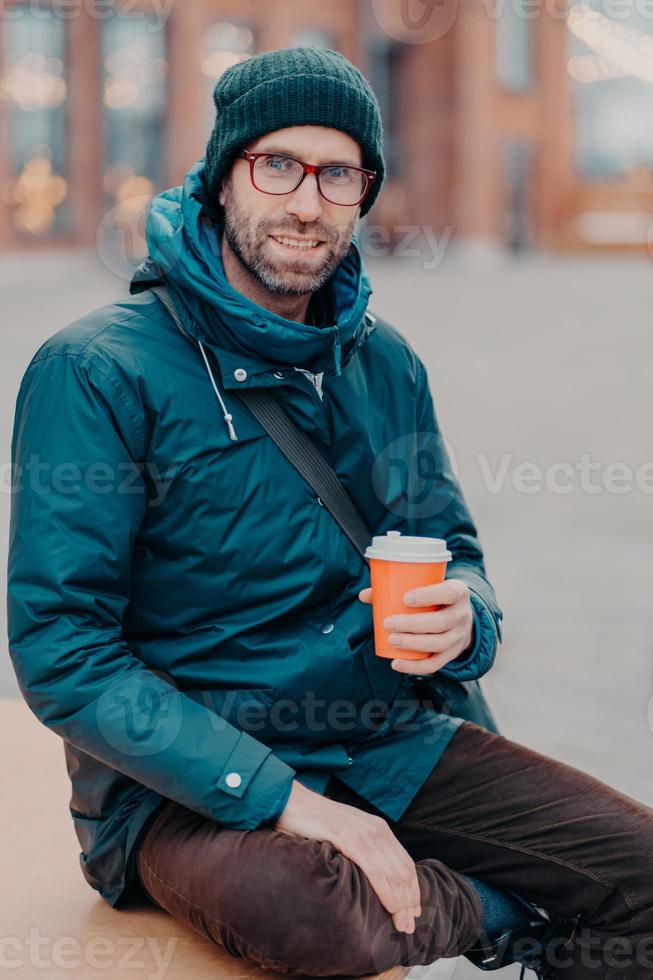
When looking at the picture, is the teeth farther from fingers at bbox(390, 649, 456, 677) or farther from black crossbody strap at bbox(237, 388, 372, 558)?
fingers at bbox(390, 649, 456, 677)

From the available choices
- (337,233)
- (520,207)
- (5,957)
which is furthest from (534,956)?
(520,207)

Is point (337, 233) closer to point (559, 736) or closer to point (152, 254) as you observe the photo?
point (152, 254)

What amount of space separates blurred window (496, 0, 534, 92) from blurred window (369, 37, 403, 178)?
2.66 m

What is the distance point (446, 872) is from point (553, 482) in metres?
6.14

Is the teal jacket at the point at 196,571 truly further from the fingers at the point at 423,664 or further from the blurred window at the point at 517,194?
the blurred window at the point at 517,194

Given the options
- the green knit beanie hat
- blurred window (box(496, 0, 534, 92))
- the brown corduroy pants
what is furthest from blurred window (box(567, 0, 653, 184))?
the brown corduroy pants

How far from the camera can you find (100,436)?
2.05 metres

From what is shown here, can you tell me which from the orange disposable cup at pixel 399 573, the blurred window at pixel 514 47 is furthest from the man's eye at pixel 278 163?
the blurred window at pixel 514 47

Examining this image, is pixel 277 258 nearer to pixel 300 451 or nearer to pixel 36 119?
pixel 300 451

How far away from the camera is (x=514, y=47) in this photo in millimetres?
34781

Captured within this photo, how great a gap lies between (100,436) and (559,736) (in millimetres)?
2656

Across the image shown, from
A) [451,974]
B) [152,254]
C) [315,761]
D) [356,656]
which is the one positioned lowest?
[451,974]

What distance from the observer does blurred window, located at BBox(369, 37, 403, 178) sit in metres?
33.8

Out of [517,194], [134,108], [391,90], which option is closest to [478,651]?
[134,108]
